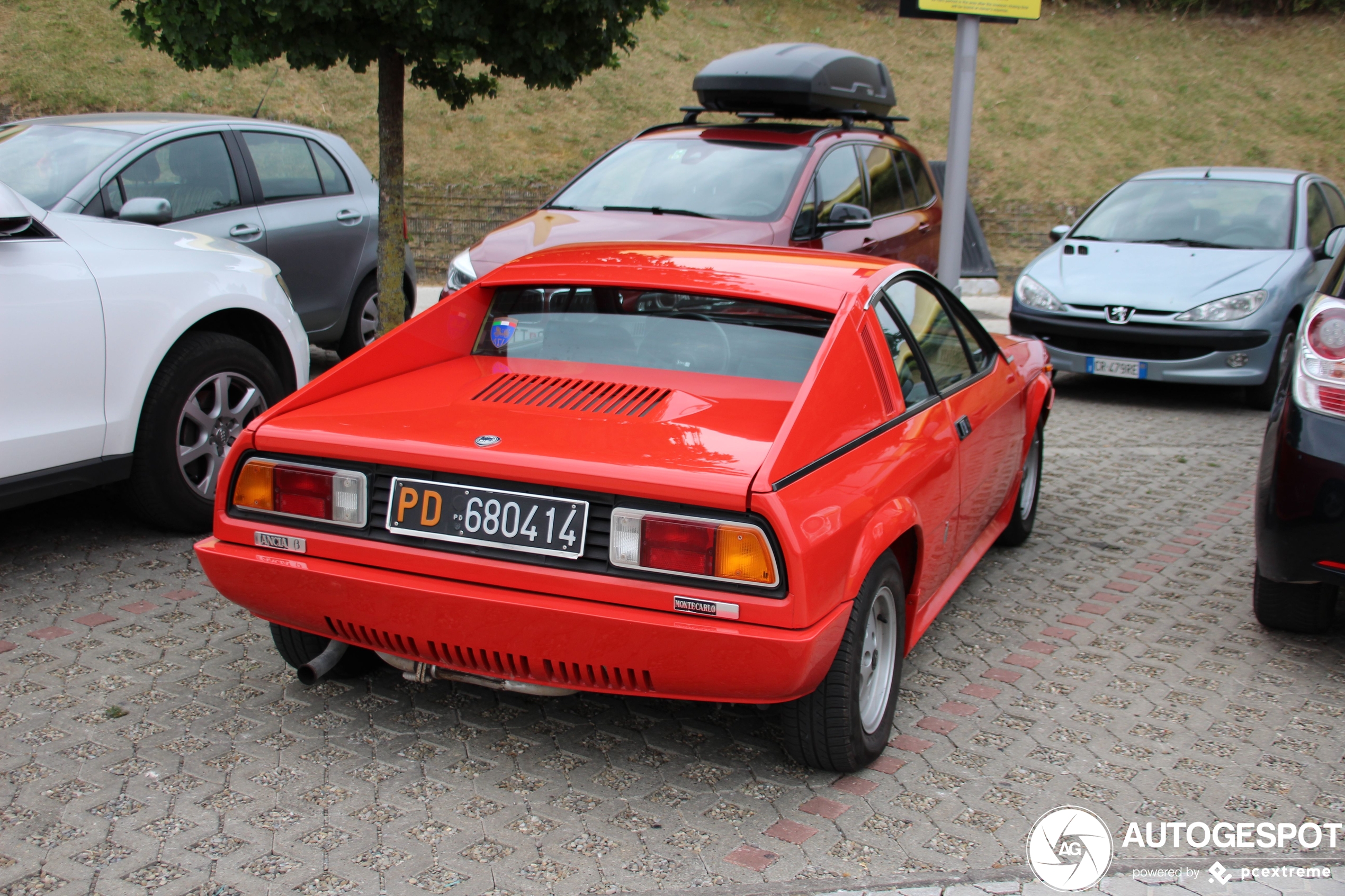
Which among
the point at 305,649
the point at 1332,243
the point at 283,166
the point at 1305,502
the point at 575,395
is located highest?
the point at 283,166

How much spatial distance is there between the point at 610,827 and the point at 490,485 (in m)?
0.92

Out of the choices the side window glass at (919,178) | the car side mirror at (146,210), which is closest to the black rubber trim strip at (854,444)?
the car side mirror at (146,210)

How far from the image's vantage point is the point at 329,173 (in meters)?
7.63

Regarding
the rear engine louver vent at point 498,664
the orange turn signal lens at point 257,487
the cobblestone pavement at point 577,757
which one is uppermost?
the orange turn signal lens at point 257,487

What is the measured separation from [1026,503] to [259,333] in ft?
12.0

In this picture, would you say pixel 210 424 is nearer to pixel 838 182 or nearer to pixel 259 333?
pixel 259 333

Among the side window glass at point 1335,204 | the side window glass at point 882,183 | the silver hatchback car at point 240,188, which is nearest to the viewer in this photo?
the silver hatchback car at point 240,188

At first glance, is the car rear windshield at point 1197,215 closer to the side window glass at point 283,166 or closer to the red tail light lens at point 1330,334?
the red tail light lens at point 1330,334

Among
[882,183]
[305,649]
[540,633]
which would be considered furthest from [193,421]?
[882,183]

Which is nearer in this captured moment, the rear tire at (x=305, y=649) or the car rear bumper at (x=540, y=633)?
the car rear bumper at (x=540, y=633)

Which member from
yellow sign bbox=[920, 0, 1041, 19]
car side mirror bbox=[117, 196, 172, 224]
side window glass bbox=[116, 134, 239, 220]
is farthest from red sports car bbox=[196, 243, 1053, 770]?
yellow sign bbox=[920, 0, 1041, 19]

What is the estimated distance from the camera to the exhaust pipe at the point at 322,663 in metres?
3.40

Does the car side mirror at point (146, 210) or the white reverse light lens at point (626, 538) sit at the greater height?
the car side mirror at point (146, 210)

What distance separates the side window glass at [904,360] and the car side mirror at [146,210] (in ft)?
11.8
